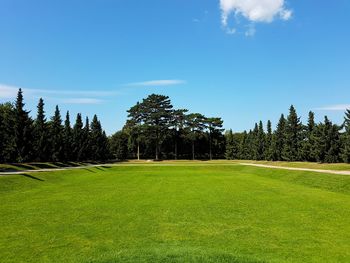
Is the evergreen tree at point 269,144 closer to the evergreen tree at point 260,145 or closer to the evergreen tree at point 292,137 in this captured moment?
the evergreen tree at point 260,145

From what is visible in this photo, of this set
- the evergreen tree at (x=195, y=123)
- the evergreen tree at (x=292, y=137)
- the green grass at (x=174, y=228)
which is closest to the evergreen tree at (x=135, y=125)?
the evergreen tree at (x=195, y=123)

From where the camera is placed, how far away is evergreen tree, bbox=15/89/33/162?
142 ft

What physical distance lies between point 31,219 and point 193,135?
72.6m

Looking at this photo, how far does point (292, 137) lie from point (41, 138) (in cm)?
4409

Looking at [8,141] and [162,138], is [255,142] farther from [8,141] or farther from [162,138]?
[8,141]

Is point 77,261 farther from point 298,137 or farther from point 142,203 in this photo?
point 298,137

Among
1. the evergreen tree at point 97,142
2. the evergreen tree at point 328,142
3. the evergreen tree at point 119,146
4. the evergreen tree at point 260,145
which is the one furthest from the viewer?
the evergreen tree at point 119,146

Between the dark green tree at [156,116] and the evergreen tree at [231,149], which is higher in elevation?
the dark green tree at [156,116]

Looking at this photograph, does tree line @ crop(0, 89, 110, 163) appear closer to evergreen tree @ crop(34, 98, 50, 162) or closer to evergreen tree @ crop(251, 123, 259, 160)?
evergreen tree @ crop(34, 98, 50, 162)

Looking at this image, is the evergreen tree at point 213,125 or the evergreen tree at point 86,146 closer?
the evergreen tree at point 86,146

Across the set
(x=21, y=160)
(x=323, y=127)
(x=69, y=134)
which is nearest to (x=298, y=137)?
(x=323, y=127)

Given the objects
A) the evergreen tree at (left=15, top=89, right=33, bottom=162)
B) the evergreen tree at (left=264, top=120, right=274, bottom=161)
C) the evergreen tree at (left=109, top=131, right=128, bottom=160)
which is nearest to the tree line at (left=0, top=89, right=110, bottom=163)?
the evergreen tree at (left=15, top=89, right=33, bottom=162)

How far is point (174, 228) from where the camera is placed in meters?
11.5

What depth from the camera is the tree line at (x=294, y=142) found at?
53438mm
